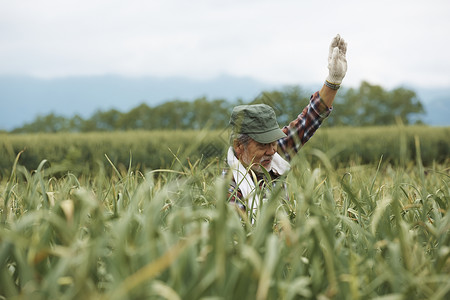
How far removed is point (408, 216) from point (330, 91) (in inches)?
40.8

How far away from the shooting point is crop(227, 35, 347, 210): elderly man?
235 cm

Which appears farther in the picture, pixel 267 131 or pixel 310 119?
pixel 310 119

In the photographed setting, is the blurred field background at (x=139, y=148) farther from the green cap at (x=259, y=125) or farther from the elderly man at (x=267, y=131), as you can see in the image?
the green cap at (x=259, y=125)

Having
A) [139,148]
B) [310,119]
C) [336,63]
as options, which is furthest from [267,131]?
[139,148]

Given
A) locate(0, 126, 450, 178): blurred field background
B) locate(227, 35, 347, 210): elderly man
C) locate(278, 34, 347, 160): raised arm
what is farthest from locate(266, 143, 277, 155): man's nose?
locate(0, 126, 450, 178): blurred field background

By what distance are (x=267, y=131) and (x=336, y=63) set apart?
2.11ft

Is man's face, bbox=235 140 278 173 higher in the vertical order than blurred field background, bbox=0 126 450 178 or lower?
higher

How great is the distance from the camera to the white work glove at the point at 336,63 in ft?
8.63

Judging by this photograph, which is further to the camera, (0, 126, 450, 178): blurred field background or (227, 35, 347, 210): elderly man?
(0, 126, 450, 178): blurred field background

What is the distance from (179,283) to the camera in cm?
105

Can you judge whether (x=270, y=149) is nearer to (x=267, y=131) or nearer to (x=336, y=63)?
(x=267, y=131)

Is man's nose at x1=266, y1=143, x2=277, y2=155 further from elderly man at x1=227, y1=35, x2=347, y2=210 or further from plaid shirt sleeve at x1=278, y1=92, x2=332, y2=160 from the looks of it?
plaid shirt sleeve at x1=278, y1=92, x2=332, y2=160

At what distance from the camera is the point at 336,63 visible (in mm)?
2631

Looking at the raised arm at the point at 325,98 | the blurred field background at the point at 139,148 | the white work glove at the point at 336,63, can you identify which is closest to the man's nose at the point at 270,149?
the raised arm at the point at 325,98
